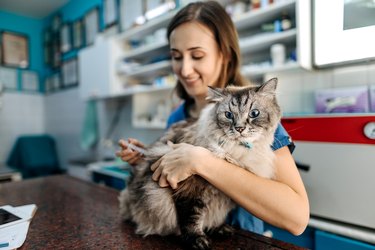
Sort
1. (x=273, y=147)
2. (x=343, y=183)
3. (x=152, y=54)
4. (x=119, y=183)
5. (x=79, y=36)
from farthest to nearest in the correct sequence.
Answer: (x=79, y=36) → (x=152, y=54) → (x=119, y=183) → (x=343, y=183) → (x=273, y=147)

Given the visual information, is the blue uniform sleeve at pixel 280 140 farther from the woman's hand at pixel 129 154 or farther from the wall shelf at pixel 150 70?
the wall shelf at pixel 150 70

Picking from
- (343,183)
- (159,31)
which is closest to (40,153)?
(159,31)

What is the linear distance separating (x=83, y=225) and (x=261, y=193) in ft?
2.05

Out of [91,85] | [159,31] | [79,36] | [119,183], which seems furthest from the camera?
[79,36]

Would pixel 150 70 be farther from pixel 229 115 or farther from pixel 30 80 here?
pixel 30 80

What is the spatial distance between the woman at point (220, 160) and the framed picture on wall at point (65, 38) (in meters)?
4.08

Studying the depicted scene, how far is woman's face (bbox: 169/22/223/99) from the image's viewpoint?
3.48 feet

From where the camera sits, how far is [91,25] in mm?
3945

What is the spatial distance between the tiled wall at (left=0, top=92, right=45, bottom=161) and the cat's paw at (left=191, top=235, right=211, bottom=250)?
5.05 m

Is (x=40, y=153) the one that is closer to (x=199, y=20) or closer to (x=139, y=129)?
(x=139, y=129)

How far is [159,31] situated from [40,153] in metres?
3.49

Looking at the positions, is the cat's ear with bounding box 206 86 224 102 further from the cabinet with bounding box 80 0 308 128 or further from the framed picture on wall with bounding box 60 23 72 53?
the framed picture on wall with bounding box 60 23 72 53

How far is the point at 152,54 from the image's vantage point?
2754mm

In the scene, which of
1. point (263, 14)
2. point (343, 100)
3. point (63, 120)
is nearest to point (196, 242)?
point (343, 100)
